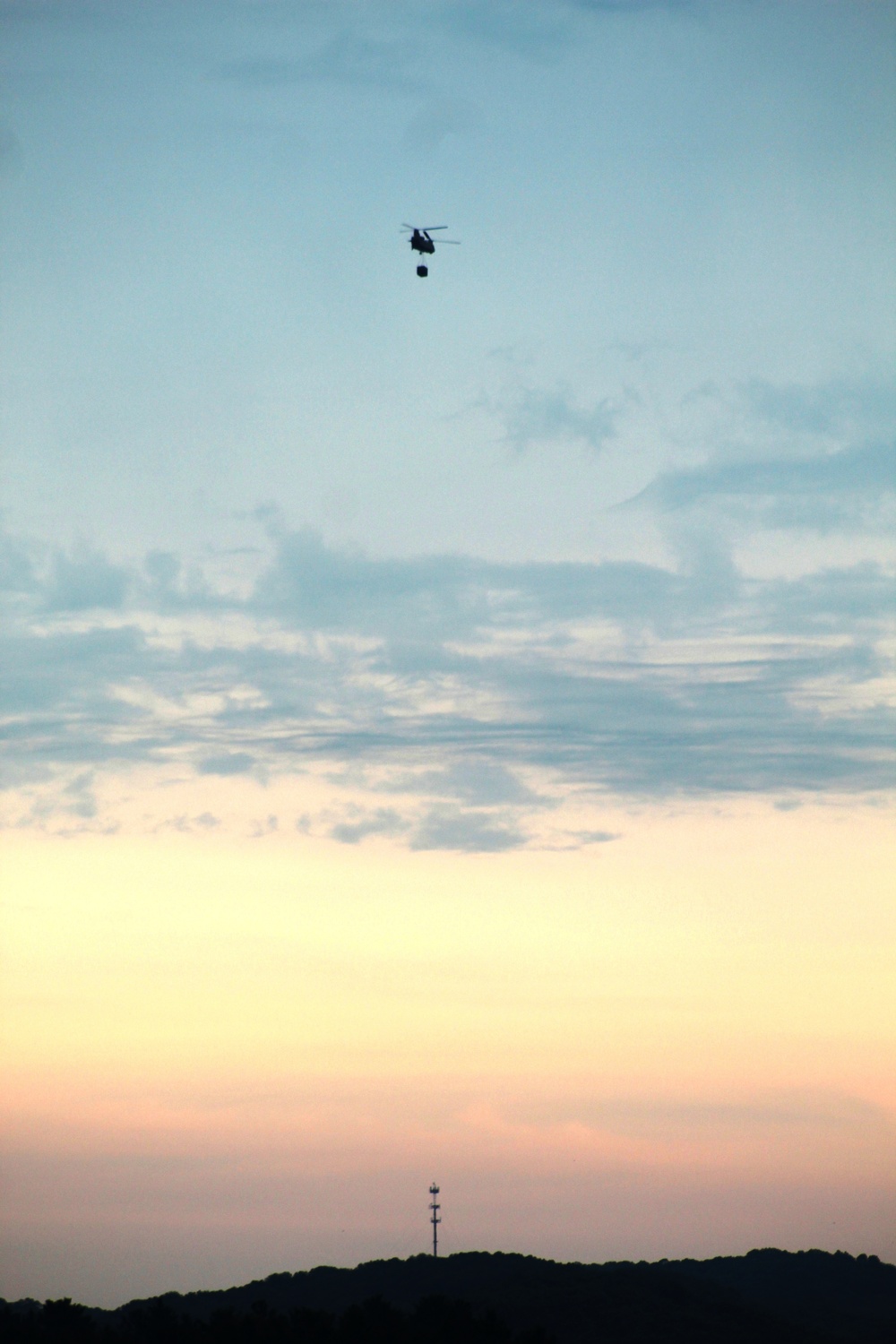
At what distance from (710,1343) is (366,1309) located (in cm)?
9323

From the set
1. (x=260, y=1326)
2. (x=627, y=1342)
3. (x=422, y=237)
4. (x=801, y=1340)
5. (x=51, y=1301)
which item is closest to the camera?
(x=422, y=237)

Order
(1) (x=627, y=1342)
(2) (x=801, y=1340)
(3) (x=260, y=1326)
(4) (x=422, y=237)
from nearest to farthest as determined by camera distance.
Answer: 1. (4) (x=422, y=237)
2. (3) (x=260, y=1326)
3. (1) (x=627, y=1342)
4. (2) (x=801, y=1340)

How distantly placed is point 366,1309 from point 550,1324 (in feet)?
285

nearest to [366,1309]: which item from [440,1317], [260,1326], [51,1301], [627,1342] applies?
[440,1317]

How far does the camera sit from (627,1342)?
184500mm

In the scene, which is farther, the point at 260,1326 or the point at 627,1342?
the point at 627,1342

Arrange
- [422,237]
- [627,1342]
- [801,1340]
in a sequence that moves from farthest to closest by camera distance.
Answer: [801,1340], [627,1342], [422,237]

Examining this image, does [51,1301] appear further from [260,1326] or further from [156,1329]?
[260,1326]

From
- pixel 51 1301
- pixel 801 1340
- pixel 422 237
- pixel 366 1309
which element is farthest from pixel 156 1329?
pixel 801 1340

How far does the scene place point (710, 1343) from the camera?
18912cm

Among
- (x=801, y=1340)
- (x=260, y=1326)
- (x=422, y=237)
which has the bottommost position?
(x=801, y=1340)

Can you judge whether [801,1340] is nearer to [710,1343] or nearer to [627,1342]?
[710,1343]

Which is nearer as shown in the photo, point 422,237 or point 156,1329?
point 422,237

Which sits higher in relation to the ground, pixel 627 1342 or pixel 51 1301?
pixel 51 1301
